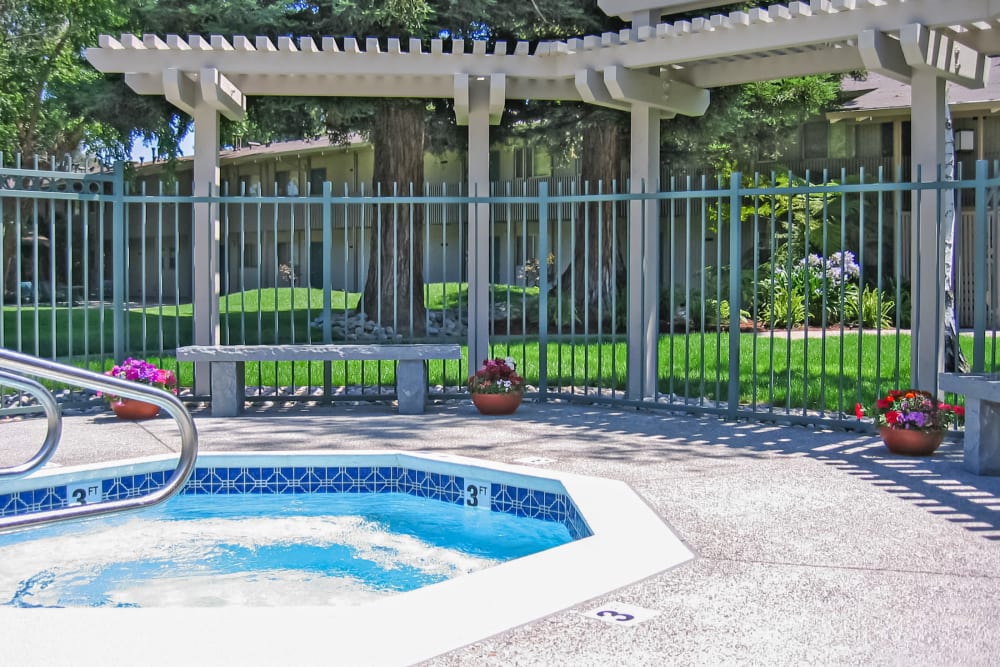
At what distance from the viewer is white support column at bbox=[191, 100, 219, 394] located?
10.5 metres

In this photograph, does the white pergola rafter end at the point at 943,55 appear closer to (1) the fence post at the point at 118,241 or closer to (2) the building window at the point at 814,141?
(1) the fence post at the point at 118,241

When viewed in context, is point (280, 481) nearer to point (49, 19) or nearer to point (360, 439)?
point (360, 439)

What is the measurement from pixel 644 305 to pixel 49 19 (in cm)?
1966

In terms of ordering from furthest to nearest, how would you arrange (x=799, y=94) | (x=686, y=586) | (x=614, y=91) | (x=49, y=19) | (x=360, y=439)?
(x=49, y=19) < (x=799, y=94) < (x=614, y=91) < (x=360, y=439) < (x=686, y=586)

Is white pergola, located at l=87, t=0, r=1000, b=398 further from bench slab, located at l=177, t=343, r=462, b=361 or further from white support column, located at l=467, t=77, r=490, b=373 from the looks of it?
bench slab, located at l=177, t=343, r=462, b=361

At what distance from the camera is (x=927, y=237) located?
8.61 m

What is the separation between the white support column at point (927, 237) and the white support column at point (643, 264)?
2.46 meters

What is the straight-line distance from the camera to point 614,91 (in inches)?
397

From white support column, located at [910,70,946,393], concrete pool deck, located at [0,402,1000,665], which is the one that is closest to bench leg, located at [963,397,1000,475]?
concrete pool deck, located at [0,402,1000,665]

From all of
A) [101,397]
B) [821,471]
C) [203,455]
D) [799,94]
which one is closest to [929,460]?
[821,471]

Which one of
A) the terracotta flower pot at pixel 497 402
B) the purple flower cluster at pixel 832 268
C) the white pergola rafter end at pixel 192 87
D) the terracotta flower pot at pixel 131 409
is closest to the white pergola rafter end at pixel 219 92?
the white pergola rafter end at pixel 192 87

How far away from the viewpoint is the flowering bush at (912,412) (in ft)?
24.7

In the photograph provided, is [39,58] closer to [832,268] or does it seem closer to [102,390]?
[832,268]

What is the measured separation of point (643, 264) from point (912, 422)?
3.49 metres
